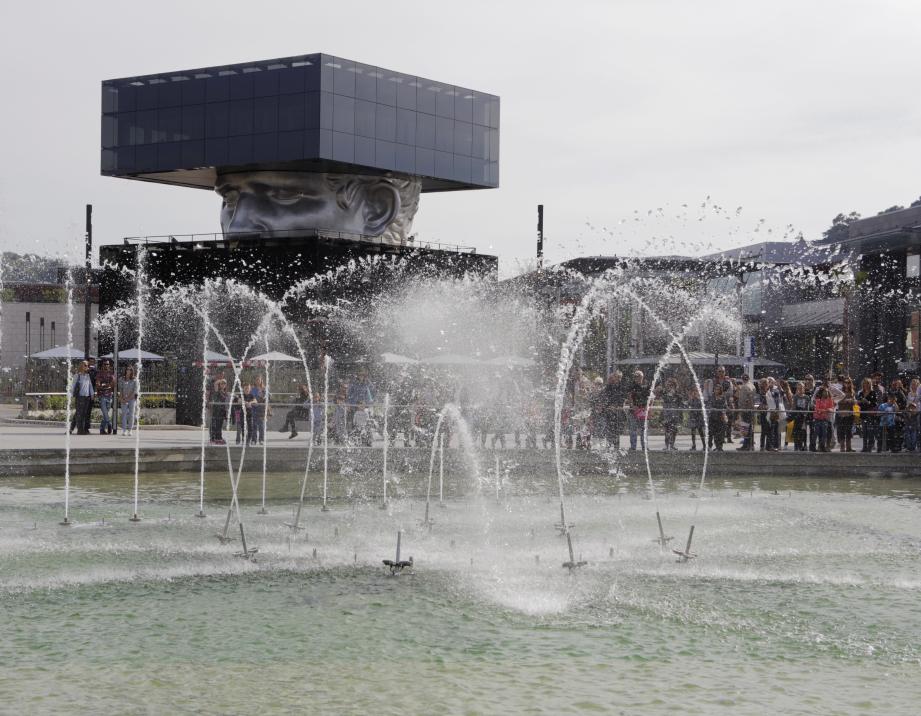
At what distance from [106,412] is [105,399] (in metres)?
0.31

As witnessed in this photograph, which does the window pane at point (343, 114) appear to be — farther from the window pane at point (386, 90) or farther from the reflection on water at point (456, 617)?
the reflection on water at point (456, 617)

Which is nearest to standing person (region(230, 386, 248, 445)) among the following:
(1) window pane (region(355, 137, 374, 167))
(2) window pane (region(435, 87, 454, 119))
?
(1) window pane (region(355, 137, 374, 167))

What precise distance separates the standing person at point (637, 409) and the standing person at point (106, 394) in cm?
1174

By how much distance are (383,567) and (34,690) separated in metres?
4.27

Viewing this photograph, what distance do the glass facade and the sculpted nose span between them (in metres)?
2.37

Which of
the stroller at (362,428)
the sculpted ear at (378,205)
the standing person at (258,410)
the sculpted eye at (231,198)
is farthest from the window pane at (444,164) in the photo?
the stroller at (362,428)

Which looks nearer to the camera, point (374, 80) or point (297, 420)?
point (297, 420)

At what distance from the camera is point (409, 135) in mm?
70250

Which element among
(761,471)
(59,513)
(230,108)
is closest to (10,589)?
(59,513)

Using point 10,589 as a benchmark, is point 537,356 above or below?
above

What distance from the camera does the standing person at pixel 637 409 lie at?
74.3 feet

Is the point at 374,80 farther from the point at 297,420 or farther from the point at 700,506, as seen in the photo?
the point at 700,506

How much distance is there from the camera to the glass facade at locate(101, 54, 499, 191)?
214 feet

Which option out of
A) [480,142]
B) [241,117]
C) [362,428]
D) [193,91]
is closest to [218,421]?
[362,428]
